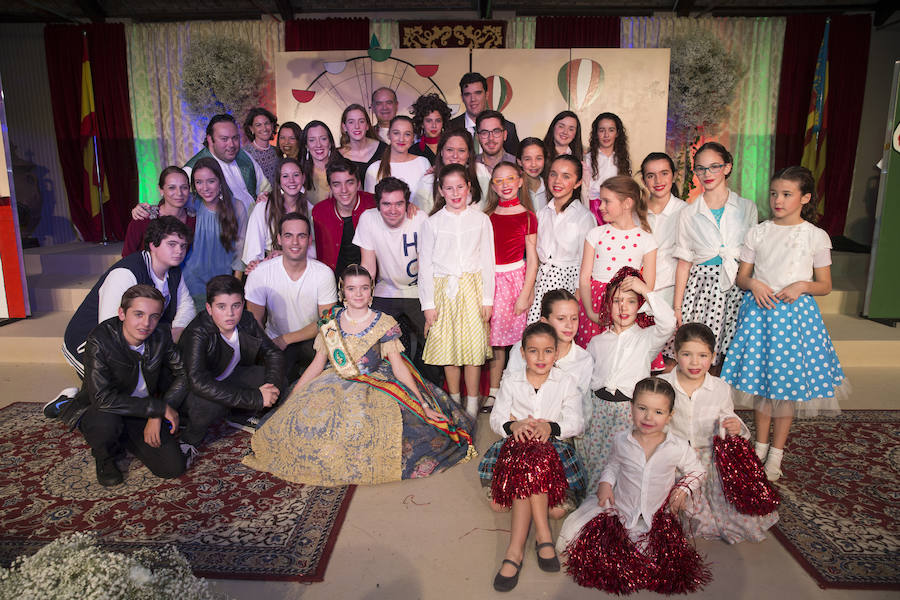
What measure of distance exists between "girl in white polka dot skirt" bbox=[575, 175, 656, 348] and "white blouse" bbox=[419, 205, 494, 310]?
1.88 ft

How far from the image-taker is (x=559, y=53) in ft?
23.3

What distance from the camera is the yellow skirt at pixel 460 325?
3.49 metres

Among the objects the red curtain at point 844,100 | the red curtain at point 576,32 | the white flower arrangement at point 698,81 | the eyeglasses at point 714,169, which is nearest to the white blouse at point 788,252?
the eyeglasses at point 714,169

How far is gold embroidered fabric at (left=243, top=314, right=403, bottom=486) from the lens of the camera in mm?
2873

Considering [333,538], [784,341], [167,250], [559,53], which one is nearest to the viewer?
[333,538]

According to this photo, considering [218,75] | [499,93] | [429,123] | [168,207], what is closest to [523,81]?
[499,93]

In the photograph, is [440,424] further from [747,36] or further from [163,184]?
[747,36]

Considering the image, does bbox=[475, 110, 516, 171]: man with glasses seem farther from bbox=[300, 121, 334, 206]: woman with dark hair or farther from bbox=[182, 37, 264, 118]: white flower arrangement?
bbox=[182, 37, 264, 118]: white flower arrangement

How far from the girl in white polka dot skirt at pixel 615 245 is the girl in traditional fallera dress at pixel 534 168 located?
2.14 ft

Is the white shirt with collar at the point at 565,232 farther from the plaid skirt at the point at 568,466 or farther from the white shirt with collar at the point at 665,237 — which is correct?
the plaid skirt at the point at 568,466

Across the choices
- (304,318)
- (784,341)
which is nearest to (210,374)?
(304,318)

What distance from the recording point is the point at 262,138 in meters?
4.87

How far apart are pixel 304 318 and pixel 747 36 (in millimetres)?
8132

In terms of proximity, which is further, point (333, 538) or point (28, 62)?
point (28, 62)
